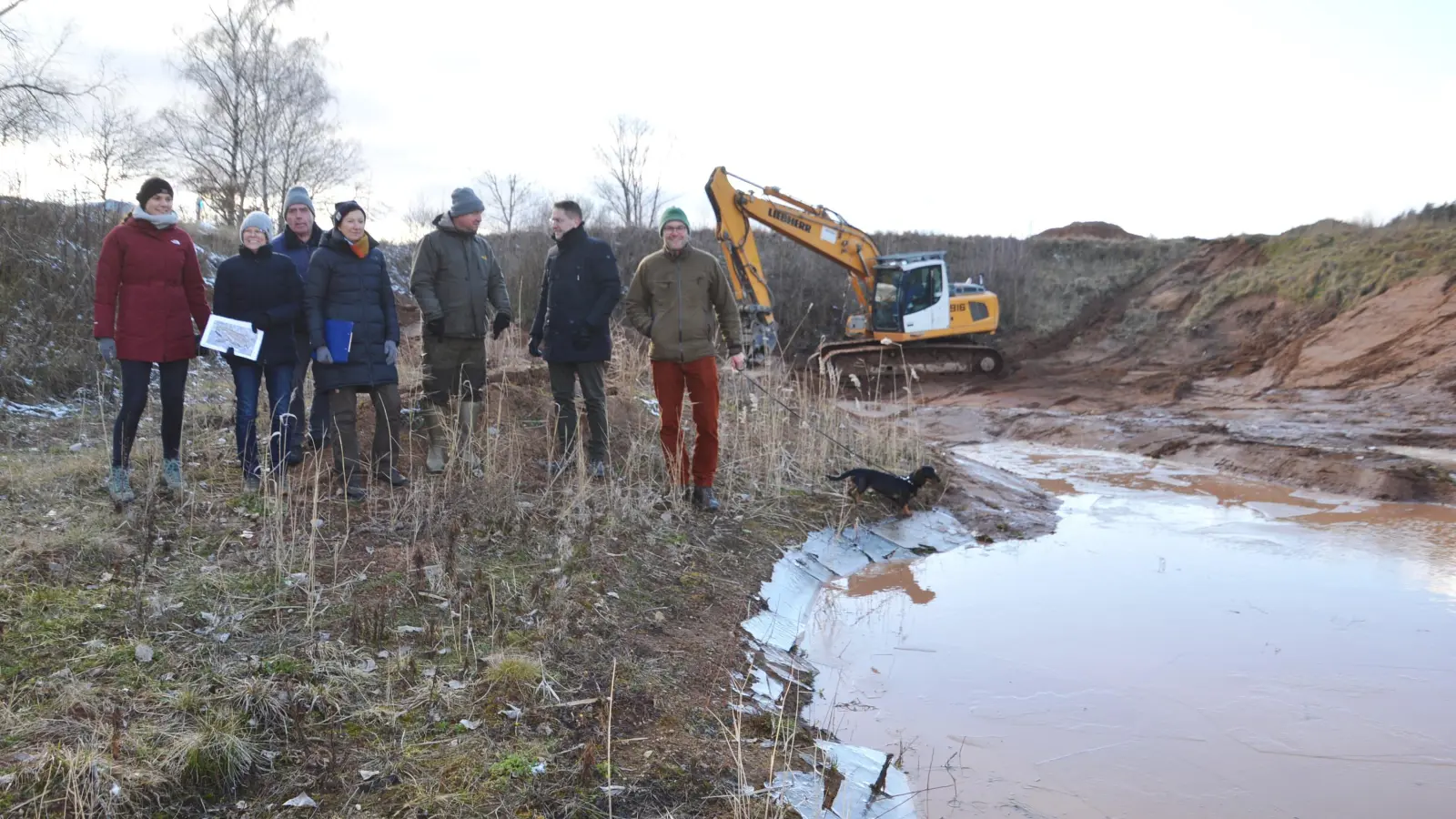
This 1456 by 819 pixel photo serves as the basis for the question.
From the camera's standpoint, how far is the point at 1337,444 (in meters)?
11.6

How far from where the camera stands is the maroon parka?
202 inches

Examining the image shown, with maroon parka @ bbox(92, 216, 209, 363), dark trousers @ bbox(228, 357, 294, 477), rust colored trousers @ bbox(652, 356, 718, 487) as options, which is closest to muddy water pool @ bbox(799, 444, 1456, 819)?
rust colored trousers @ bbox(652, 356, 718, 487)

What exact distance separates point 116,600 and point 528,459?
3.05 metres

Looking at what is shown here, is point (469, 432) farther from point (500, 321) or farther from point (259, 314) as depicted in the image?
point (259, 314)

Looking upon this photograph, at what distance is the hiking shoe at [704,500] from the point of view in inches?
257

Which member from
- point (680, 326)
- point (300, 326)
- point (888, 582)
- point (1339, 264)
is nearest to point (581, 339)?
point (680, 326)

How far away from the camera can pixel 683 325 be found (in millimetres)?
6176

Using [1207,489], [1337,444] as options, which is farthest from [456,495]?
[1337,444]

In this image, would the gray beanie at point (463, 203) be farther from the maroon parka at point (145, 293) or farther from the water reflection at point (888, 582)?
the water reflection at point (888, 582)

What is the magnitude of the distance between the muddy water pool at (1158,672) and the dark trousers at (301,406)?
310 cm

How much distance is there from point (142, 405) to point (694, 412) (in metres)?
3.15

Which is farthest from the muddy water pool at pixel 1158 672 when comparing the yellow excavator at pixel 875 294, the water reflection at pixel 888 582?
the yellow excavator at pixel 875 294

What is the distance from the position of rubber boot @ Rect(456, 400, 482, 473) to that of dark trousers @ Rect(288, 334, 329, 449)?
794 millimetres

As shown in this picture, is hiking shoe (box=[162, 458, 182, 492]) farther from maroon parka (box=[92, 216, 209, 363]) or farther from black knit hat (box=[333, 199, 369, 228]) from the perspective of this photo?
black knit hat (box=[333, 199, 369, 228])
